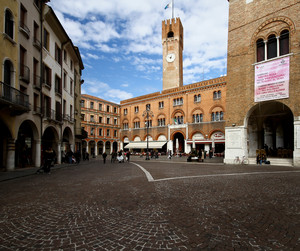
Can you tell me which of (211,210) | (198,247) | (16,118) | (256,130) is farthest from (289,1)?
(16,118)

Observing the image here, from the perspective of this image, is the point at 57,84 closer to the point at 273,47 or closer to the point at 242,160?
the point at 242,160

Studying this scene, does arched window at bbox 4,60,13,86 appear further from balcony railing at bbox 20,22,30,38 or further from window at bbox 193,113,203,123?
window at bbox 193,113,203,123

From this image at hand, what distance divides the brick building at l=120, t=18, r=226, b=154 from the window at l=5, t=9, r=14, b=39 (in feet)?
62.7

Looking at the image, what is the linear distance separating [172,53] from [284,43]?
3543 cm

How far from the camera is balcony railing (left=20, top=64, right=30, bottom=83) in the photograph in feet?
45.1

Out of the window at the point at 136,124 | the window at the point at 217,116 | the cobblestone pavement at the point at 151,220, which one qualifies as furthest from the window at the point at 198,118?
the cobblestone pavement at the point at 151,220

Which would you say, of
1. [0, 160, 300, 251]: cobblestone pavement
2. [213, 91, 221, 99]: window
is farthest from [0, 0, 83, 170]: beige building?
[213, 91, 221, 99]: window

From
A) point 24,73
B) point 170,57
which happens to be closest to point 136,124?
point 170,57

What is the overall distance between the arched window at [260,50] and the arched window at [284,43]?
4.41 feet

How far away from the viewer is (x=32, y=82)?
1516 centimetres

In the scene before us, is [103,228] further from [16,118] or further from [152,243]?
[16,118]

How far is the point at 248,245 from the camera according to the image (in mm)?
3109

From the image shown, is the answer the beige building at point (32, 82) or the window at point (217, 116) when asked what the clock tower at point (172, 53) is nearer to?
the window at point (217, 116)

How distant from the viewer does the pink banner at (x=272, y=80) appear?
54.3ft
